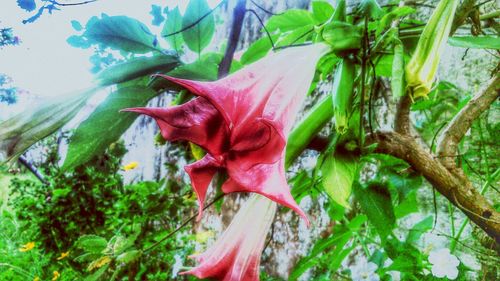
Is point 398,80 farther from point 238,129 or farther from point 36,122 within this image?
point 36,122

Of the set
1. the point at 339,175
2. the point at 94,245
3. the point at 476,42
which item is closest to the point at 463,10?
the point at 476,42

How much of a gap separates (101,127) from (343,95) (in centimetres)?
16

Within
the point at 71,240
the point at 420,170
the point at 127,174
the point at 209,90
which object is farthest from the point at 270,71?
the point at 127,174

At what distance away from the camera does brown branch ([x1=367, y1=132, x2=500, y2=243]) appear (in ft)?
1.00

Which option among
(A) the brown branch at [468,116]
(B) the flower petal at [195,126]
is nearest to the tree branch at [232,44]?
(B) the flower petal at [195,126]

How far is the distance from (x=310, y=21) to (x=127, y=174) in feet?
4.65

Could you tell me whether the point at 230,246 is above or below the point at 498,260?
above

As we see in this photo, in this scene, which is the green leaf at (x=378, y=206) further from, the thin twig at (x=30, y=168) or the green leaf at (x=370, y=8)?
the thin twig at (x=30, y=168)

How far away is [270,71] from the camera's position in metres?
0.21

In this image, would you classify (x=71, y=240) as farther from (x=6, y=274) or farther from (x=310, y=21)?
(x=310, y=21)

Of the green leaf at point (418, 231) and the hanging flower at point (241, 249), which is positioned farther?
the green leaf at point (418, 231)

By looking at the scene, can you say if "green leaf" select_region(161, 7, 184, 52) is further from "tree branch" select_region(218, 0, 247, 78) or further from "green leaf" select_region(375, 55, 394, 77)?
"green leaf" select_region(375, 55, 394, 77)

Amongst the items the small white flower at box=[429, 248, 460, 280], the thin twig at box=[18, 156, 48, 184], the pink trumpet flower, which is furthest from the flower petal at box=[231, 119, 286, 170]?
the thin twig at box=[18, 156, 48, 184]

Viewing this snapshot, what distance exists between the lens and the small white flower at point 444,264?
41 centimetres
